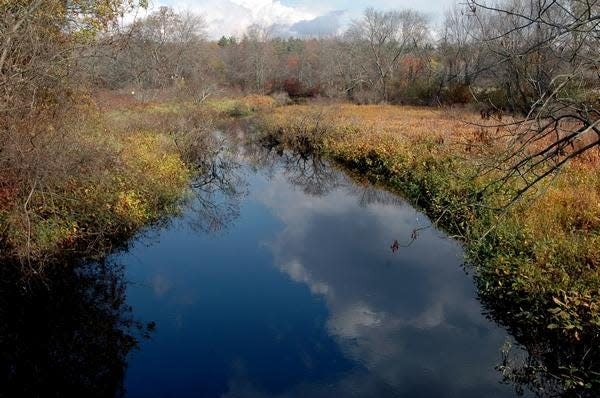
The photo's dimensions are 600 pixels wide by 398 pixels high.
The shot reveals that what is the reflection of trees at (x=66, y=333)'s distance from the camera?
7.62 meters

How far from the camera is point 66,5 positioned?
11.7m

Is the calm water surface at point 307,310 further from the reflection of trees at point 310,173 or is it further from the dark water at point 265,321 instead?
the reflection of trees at point 310,173

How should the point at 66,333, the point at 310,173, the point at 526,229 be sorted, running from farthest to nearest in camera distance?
the point at 310,173
the point at 526,229
the point at 66,333

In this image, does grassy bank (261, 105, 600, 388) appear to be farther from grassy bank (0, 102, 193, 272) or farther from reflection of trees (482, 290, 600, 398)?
grassy bank (0, 102, 193, 272)

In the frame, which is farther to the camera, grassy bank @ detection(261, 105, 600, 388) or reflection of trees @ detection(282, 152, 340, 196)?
reflection of trees @ detection(282, 152, 340, 196)

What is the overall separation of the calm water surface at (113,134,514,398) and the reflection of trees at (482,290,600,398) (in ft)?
1.00

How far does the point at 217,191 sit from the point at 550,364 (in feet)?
44.9

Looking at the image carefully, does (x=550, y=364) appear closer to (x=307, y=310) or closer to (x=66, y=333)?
(x=307, y=310)

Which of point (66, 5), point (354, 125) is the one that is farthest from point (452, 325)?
point (354, 125)

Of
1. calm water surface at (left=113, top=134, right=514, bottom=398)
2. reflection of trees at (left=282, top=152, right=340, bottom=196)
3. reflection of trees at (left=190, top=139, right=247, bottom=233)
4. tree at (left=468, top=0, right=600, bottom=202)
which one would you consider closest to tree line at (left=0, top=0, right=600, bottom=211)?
tree at (left=468, top=0, right=600, bottom=202)

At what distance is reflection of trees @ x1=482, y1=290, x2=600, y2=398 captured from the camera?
6.97m

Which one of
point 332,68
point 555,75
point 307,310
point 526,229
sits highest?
point 332,68

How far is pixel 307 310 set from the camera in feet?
31.8

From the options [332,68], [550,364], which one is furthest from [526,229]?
[332,68]
